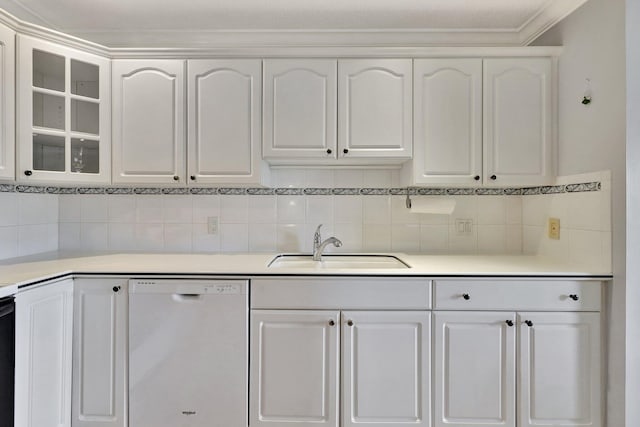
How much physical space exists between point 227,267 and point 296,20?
150 centimetres

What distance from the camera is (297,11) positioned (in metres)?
2.05

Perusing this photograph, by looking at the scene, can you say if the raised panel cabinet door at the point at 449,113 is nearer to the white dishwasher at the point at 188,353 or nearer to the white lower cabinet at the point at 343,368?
the white lower cabinet at the point at 343,368

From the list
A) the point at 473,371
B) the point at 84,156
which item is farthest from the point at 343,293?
the point at 84,156

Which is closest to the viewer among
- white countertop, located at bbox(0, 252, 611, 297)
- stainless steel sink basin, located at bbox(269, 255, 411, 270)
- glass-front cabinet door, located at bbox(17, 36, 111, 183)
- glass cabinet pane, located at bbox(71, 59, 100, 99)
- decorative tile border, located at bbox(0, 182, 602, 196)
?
white countertop, located at bbox(0, 252, 611, 297)

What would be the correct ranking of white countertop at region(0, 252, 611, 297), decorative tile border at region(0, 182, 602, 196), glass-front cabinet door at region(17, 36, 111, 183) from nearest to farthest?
white countertop at region(0, 252, 611, 297) → glass-front cabinet door at region(17, 36, 111, 183) → decorative tile border at region(0, 182, 602, 196)

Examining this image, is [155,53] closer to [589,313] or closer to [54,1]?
[54,1]

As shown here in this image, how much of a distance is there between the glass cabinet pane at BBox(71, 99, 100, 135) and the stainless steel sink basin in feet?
4.10

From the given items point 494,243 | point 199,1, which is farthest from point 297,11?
point 494,243

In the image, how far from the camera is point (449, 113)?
1994mm

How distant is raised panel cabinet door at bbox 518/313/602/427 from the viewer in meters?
1.68

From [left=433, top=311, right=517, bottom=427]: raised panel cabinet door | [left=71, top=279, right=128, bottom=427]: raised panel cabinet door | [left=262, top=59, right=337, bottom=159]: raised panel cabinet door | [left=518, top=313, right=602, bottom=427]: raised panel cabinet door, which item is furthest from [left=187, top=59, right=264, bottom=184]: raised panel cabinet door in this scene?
[left=518, top=313, right=602, bottom=427]: raised panel cabinet door

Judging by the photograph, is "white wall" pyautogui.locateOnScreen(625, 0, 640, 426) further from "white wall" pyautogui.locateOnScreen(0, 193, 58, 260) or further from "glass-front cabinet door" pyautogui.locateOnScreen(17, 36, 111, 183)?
"white wall" pyautogui.locateOnScreen(0, 193, 58, 260)

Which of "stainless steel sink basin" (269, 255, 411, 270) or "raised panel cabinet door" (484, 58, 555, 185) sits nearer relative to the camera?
"raised panel cabinet door" (484, 58, 555, 185)

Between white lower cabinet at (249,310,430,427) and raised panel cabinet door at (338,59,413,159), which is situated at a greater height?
raised panel cabinet door at (338,59,413,159)
